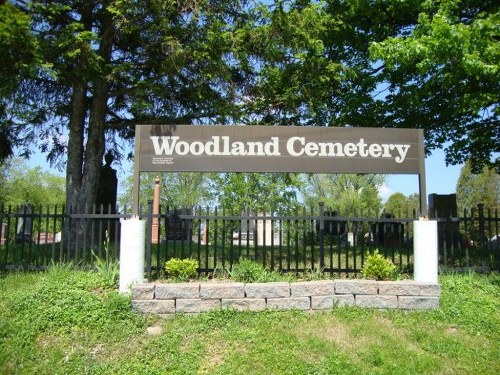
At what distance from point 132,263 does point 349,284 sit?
328 centimetres

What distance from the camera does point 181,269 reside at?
255 inches

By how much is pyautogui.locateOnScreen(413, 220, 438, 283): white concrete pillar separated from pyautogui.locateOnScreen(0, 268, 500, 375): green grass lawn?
0.44m

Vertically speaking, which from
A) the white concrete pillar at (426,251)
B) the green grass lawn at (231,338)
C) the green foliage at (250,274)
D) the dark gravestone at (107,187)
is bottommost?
the green grass lawn at (231,338)

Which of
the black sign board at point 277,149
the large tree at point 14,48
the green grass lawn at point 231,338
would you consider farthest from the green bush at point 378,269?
the large tree at point 14,48

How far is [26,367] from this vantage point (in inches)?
181

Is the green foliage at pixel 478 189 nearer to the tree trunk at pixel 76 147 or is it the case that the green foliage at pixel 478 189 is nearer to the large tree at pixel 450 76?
the large tree at pixel 450 76

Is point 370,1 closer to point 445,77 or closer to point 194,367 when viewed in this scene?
point 445,77

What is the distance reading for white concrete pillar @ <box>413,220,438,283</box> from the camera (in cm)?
643

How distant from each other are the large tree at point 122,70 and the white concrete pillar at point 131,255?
2.84 metres

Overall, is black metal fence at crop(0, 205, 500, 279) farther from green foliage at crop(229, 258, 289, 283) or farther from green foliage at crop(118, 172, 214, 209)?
green foliage at crop(118, 172, 214, 209)

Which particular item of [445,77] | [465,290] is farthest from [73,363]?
[445,77]

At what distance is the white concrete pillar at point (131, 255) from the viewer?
6148 mm

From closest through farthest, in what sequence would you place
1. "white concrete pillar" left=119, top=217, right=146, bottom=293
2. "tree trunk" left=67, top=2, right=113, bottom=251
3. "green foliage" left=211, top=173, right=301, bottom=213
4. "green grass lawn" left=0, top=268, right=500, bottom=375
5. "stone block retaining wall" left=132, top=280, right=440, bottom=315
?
"green grass lawn" left=0, top=268, right=500, bottom=375 → "stone block retaining wall" left=132, top=280, right=440, bottom=315 → "white concrete pillar" left=119, top=217, right=146, bottom=293 → "tree trunk" left=67, top=2, right=113, bottom=251 → "green foliage" left=211, top=173, right=301, bottom=213

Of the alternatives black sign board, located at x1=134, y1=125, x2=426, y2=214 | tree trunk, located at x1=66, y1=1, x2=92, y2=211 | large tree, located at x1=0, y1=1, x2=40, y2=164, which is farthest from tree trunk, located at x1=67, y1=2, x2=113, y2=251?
black sign board, located at x1=134, y1=125, x2=426, y2=214
